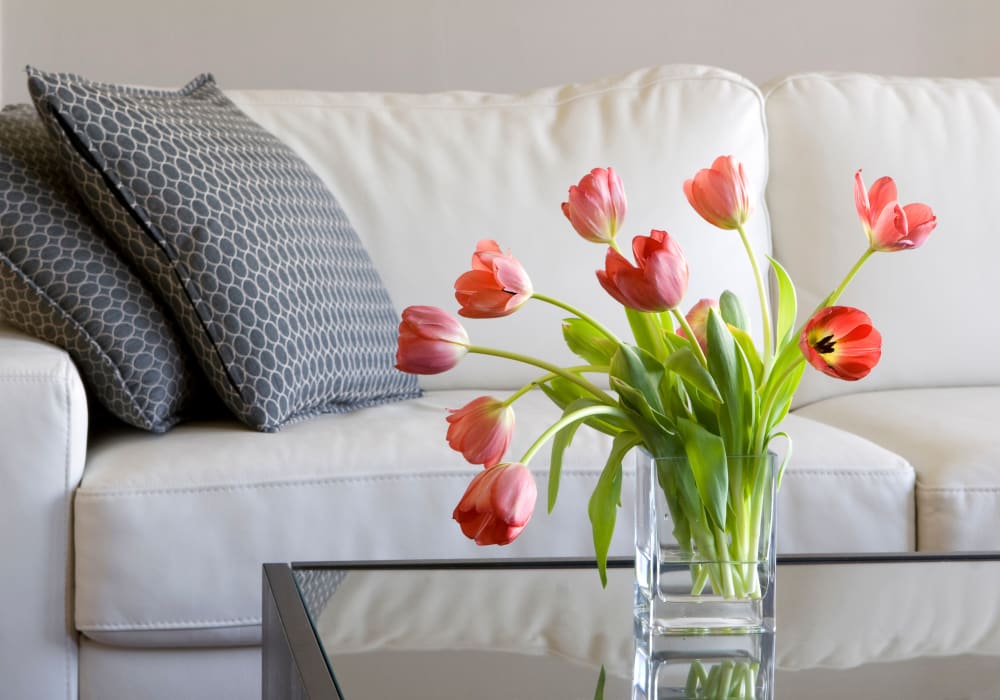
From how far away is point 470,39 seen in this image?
8.40 ft

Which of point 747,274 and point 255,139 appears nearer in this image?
point 255,139

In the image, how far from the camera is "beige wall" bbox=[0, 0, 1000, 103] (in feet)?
8.00

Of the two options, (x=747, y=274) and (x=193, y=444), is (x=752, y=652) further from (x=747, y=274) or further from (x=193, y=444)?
(x=747, y=274)

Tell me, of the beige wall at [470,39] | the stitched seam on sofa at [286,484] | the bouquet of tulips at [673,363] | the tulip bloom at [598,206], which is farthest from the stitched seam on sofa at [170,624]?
the beige wall at [470,39]

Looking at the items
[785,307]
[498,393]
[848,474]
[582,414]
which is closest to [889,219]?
[785,307]

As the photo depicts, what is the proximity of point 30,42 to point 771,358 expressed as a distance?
2.09 meters

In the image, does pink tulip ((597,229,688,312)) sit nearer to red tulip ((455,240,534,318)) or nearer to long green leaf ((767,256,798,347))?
red tulip ((455,240,534,318))

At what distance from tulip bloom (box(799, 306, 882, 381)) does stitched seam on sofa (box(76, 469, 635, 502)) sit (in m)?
0.72

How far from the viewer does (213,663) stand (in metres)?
1.30

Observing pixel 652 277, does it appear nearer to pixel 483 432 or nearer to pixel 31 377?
pixel 483 432

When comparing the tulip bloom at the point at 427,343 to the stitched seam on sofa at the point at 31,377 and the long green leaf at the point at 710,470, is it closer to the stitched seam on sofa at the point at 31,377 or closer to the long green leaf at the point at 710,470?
the long green leaf at the point at 710,470

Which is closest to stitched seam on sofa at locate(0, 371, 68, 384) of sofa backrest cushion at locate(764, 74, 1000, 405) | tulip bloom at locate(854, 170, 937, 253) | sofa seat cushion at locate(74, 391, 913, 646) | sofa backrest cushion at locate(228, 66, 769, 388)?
sofa seat cushion at locate(74, 391, 913, 646)

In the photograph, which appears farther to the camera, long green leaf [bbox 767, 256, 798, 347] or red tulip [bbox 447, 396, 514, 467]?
long green leaf [bbox 767, 256, 798, 347]

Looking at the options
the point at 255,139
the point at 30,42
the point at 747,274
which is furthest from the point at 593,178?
the point at 30,42
